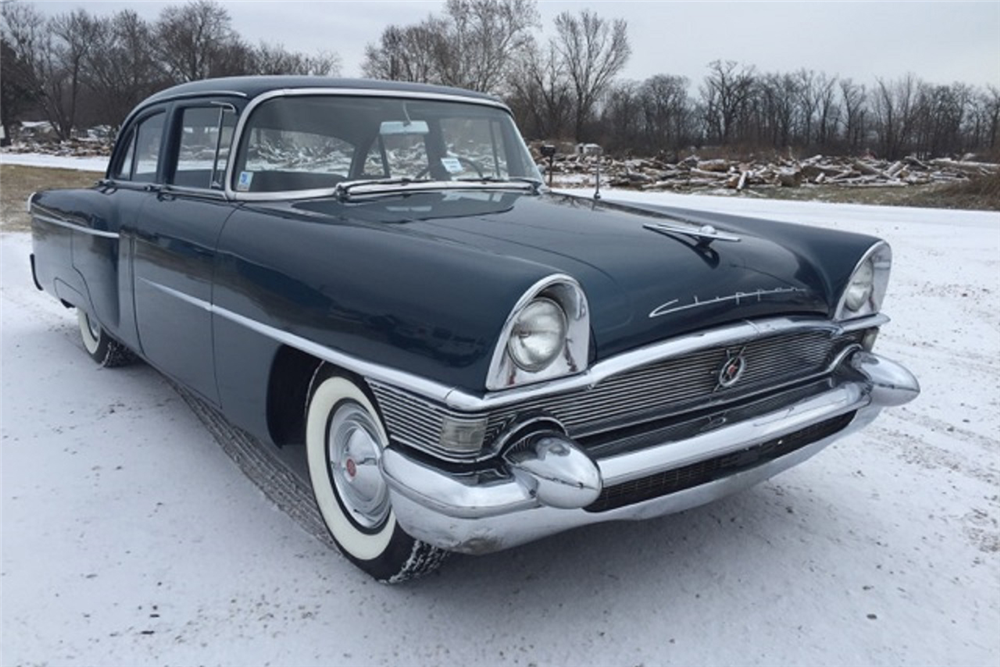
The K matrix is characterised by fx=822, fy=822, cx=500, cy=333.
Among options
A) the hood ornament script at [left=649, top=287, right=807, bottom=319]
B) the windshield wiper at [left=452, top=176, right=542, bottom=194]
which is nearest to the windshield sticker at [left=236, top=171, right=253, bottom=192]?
the windshield wiper at [left=452, top=176, right=542, bottom=194]

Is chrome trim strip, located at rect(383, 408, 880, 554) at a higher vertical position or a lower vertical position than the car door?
lower

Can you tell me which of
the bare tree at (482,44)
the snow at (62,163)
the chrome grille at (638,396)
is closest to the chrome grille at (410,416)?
the chrome grille at (638,396)

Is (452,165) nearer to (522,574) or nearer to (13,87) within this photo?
(522,574)

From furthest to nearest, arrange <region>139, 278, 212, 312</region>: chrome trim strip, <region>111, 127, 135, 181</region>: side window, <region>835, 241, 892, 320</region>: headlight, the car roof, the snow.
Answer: the snow, <region>111, 127, 135, 181</region>: side window, the car roof, <region>139, 278, 212, 312</region>: chrome trim strip, <region>835, 241, 892, 320</region>: headlight

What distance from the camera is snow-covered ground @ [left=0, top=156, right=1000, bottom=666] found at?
2191 mm

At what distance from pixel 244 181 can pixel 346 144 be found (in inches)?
16.4

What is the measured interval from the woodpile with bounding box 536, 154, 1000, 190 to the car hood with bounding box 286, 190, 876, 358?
1768 centimetres

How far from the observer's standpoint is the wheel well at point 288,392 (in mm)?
2652

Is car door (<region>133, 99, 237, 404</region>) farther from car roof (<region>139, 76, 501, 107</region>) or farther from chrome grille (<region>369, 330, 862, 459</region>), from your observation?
chrome grille (<region>369, 330, 862, 459</region>)

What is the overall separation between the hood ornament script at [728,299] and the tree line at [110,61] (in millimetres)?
46262

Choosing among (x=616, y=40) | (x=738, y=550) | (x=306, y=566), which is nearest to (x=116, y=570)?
(x=306, y=566)

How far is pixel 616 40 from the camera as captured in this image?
5825 cm

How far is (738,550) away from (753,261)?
0.94 m

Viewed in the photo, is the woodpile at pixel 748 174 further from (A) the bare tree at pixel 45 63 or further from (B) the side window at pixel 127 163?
(A) the bare tree at pixel 45 63
